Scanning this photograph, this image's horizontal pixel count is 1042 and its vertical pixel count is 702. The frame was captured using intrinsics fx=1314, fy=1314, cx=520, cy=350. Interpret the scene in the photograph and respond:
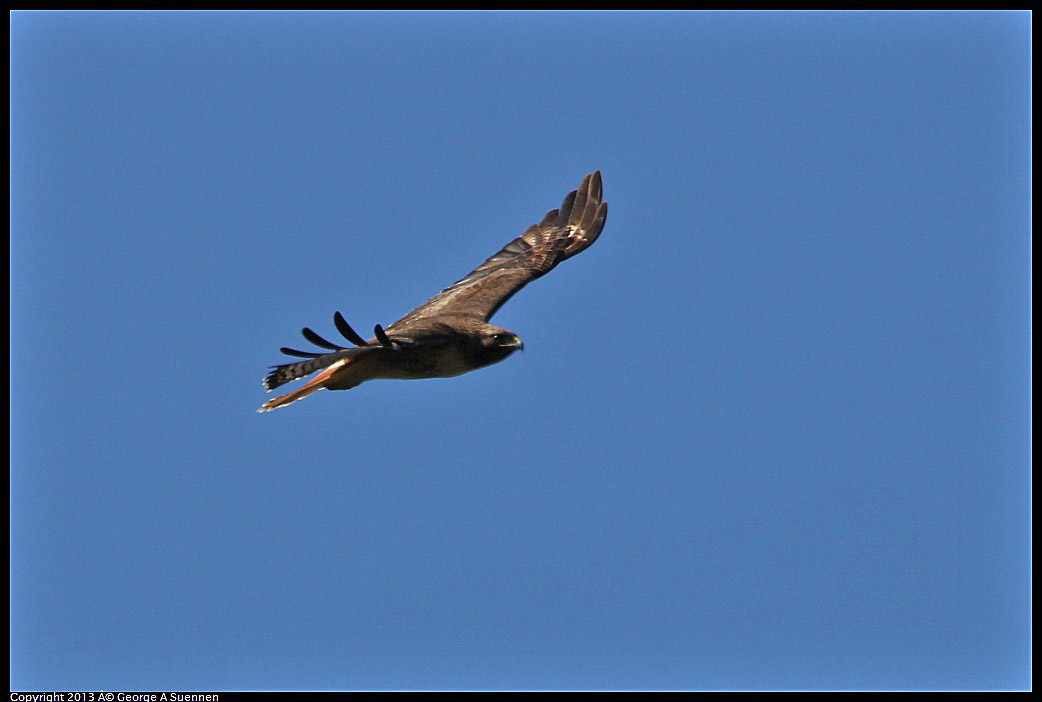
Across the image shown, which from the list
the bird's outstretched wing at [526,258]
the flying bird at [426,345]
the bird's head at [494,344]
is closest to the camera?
the flying bird at [426,345]

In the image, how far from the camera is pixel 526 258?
51.4ft

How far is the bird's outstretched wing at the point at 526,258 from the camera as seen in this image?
45.9ft

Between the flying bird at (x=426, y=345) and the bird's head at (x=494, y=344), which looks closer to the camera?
the flying bird at (x=426, y=345)

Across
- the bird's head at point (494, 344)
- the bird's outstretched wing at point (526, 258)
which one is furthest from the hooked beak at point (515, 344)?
the bird's outstretched wing at point (526, 258)

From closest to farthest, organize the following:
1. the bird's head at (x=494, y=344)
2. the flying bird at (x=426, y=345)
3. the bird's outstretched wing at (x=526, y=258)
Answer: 1. the flying bird at (x=426, y=345)
2. the bird's head at (x=494, y=344)
3. the bird's outstretched wing at (x=526, y=258)

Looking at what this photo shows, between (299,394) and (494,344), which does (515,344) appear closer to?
(494,344)

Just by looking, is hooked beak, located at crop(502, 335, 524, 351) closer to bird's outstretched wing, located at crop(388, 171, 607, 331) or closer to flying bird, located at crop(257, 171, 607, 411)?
flying bird, located at crop(257, 171, 607, 411)

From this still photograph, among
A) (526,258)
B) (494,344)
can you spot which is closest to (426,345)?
(494,344)

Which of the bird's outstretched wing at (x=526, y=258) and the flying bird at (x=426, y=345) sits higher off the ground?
the bird's outstretched wing at (x=526, y=258)

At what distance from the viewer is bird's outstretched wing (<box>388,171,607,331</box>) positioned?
551 inches

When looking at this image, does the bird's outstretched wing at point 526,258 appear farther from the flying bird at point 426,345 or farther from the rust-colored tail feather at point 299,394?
the rust-colored tail feather at point 299,394

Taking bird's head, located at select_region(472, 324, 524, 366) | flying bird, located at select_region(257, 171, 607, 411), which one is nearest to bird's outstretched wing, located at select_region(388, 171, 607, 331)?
flying bird, located at select_region(257, 171, 607, 411)

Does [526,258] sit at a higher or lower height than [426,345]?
higher
